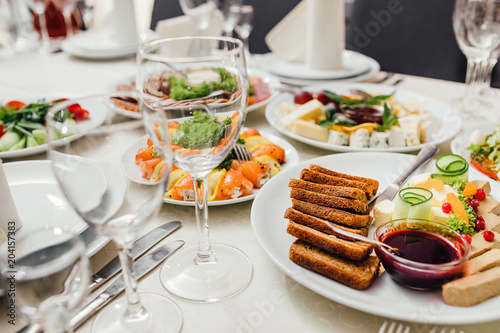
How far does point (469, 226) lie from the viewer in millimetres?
929

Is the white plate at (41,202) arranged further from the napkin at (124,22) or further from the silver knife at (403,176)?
the napkin at (124,22)

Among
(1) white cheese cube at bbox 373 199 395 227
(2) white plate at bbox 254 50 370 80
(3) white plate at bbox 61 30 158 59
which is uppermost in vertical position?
(3) white plate at bbox 61 30 158 59

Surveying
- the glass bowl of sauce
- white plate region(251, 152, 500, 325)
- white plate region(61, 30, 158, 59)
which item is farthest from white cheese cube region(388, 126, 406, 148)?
white plate region(61, 30, 158, 59)

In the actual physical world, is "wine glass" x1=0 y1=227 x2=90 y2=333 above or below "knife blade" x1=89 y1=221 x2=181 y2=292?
above

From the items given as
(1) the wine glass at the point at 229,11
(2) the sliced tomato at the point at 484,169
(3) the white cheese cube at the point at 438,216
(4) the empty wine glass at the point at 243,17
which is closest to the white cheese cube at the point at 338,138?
(2) the sliced tomato at the point at 484,169

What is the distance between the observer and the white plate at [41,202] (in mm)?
921

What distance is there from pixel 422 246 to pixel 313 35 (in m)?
1.40

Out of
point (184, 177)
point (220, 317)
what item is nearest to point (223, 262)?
point (220, 317)

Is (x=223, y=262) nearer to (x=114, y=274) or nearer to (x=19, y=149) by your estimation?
(x=114, y=274)

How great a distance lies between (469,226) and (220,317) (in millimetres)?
567

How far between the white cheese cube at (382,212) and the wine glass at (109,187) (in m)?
0.51

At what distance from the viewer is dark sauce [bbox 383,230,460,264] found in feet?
2.70

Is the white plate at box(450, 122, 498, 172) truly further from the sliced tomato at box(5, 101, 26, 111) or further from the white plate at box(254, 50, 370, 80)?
the sliced tomato at box(5, 101, 26, 111)

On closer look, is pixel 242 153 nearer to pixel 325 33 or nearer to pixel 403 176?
pixel 403 176
